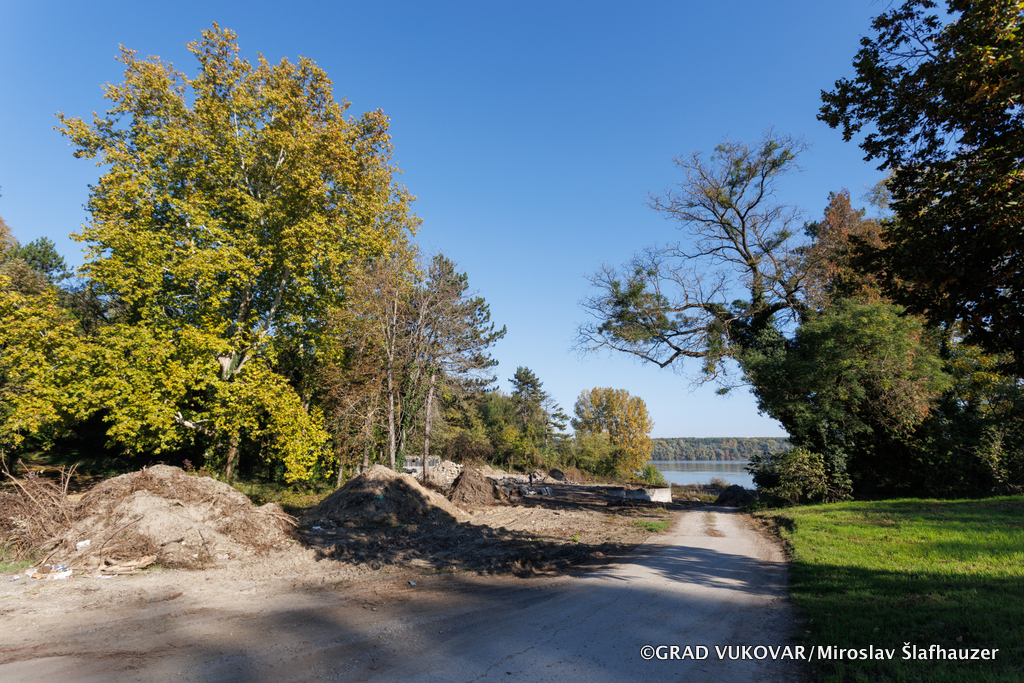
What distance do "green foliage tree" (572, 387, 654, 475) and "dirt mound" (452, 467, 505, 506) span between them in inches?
1592

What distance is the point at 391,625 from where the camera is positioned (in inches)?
229

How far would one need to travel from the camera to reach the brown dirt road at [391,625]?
14.9 ft

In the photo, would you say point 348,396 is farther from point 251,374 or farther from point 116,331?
point 116,331

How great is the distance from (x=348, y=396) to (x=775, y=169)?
74.5ft

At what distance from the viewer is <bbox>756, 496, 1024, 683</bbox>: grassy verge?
440 centimetres

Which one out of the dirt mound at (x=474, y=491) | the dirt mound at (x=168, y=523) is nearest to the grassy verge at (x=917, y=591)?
the dirt mound at (x=168, y=523)

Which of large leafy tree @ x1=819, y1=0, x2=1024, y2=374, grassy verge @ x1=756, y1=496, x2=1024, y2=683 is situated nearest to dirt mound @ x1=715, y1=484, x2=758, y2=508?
grassy verge @ x1=756, y1=496, x2=1024, y2=683

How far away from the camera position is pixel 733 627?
228 inches

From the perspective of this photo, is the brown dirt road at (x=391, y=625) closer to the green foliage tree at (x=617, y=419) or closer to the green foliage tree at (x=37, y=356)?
the green foliage tree at (x=37, y=356)

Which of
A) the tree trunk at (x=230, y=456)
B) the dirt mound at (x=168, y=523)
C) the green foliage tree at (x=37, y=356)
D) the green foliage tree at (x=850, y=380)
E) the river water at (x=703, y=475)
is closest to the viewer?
the dirt mound at (x=168, y=523)

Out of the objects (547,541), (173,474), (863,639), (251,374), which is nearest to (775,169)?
(547,541)

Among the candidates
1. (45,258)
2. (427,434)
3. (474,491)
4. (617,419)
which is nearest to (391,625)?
(474,491)

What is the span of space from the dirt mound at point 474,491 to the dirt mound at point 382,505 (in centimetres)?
291

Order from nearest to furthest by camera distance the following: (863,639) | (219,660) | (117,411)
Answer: (219,660), (863,639), (117,411)
